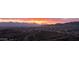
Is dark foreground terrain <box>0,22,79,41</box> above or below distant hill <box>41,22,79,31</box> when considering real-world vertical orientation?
below

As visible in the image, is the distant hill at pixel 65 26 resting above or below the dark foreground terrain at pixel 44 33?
above
